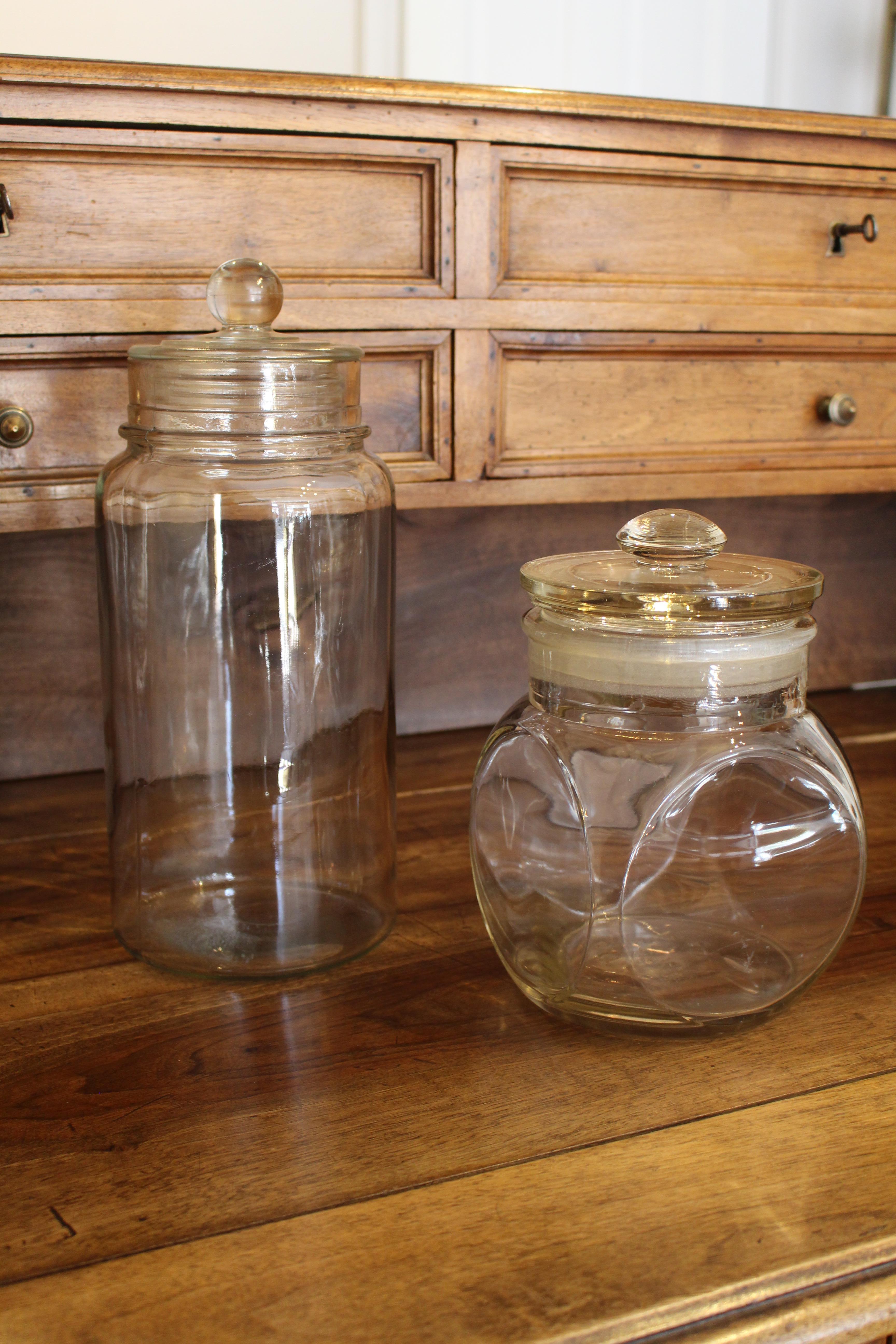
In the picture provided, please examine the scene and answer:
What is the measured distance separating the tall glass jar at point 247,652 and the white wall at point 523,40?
2.04ft

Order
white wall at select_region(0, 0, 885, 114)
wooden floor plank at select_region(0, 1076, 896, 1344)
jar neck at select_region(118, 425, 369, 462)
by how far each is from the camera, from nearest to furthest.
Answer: wooden floor plank at select_region(0, 1076, 896, 1344), jar neck at select_region(118, 425, 369, 462), white wall at select_region(0, 0, 885, 114)

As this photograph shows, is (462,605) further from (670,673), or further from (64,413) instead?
(670,673)

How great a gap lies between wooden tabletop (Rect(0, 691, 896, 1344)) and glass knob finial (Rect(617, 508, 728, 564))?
0.23m

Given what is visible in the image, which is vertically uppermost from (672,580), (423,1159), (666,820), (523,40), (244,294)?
(523,40)

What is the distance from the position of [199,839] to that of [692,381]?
0.52m

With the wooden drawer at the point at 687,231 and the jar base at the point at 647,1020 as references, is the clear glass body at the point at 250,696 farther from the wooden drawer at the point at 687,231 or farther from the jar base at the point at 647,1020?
the wooden drawer at the point at 687,231

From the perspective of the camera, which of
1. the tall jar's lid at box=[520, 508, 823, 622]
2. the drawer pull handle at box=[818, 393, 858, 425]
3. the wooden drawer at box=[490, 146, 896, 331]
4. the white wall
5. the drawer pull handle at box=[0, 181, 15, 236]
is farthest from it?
the white wall

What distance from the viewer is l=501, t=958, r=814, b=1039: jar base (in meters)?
0.55

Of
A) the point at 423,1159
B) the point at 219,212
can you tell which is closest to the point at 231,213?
the point at 219,212

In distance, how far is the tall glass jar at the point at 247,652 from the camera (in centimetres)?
62

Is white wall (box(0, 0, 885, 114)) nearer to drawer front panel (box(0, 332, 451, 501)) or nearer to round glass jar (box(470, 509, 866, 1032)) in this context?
drawer front panel (box(0, 332, 451, 501))

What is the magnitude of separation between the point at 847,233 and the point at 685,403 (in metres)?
0.19

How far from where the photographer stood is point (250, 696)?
2.17 feet

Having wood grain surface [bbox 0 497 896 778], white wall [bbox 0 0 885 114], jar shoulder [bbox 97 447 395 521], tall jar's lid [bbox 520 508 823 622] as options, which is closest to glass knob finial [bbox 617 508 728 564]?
tall jar's lid [bbox 520 508 823 622]
